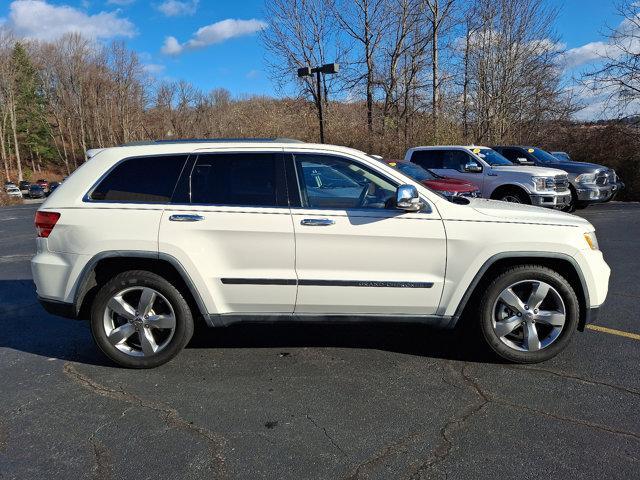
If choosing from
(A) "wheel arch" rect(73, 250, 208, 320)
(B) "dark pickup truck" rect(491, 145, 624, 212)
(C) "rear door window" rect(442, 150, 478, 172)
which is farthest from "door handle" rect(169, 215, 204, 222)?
(B) "dark pickup truck" rect(491, 145, 624, 212)

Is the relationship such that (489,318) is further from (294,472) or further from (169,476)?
(169,476)

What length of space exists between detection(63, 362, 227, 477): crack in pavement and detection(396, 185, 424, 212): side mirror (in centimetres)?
200

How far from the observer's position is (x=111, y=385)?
140 inches

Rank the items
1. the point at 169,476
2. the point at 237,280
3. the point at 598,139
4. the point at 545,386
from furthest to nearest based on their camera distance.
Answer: the point at 598,139, the point at 237,280, the point at 545,386, the point at 169,476

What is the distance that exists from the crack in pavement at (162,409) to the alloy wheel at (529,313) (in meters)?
2.27

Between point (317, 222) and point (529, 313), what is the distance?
5.96 feet

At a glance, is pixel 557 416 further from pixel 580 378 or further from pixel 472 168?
pixel 472 168

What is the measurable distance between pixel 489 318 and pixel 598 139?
22562 millimetres

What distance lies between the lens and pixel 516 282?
3678 mm

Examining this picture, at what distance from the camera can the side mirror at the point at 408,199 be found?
135 inches

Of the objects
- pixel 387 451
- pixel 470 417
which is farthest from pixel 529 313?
pixel 387 451

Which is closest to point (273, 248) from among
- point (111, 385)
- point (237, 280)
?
point (237, 280)

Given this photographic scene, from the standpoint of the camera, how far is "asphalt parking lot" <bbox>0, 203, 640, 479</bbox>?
261cm

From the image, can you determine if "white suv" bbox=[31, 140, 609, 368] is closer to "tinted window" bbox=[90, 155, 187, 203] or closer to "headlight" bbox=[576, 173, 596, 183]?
"tinted window" bbox=[90, 155, 187, 203]
